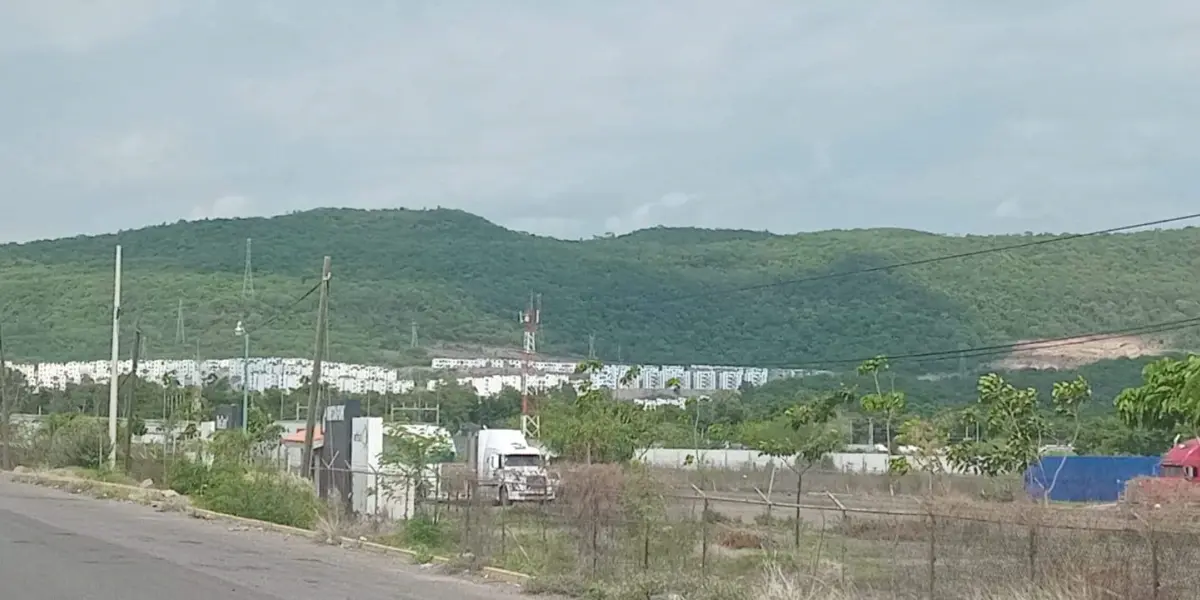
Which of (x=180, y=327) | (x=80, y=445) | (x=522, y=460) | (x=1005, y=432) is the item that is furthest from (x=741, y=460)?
(x=1005, y=432)

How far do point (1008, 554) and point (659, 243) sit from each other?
9456 centimetres

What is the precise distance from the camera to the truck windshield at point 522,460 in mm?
46875

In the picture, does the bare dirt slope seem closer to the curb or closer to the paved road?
the curb

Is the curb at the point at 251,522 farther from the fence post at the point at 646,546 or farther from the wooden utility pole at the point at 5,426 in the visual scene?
the wooden utility pole at the point at 5,426

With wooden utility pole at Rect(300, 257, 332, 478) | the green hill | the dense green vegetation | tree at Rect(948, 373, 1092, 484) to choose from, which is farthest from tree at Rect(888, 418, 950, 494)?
the green hill

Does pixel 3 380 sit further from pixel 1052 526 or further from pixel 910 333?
pixel 1052 526

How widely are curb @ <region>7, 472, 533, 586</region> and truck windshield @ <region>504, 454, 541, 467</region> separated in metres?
10.9

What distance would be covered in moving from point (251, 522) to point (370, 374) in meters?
52.3

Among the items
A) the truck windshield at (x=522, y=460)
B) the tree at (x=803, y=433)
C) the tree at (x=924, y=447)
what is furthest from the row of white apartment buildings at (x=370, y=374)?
the tree at (x=924, y=447)

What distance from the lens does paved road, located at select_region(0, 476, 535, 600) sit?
18.8 metres

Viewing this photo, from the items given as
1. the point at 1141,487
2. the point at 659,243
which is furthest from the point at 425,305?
the point at 1141,487

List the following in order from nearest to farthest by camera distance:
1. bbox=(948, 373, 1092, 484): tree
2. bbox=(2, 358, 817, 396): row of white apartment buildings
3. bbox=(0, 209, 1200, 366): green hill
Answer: bbox=(948, 373, 1092, 484): tree
bbox=(0, 209, 1200, 366): green hill
bbox=(2, 358, 817, 396): row of white apartment buildings

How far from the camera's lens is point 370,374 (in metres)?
86.2

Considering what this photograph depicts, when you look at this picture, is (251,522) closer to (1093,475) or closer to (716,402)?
(1093,475)
